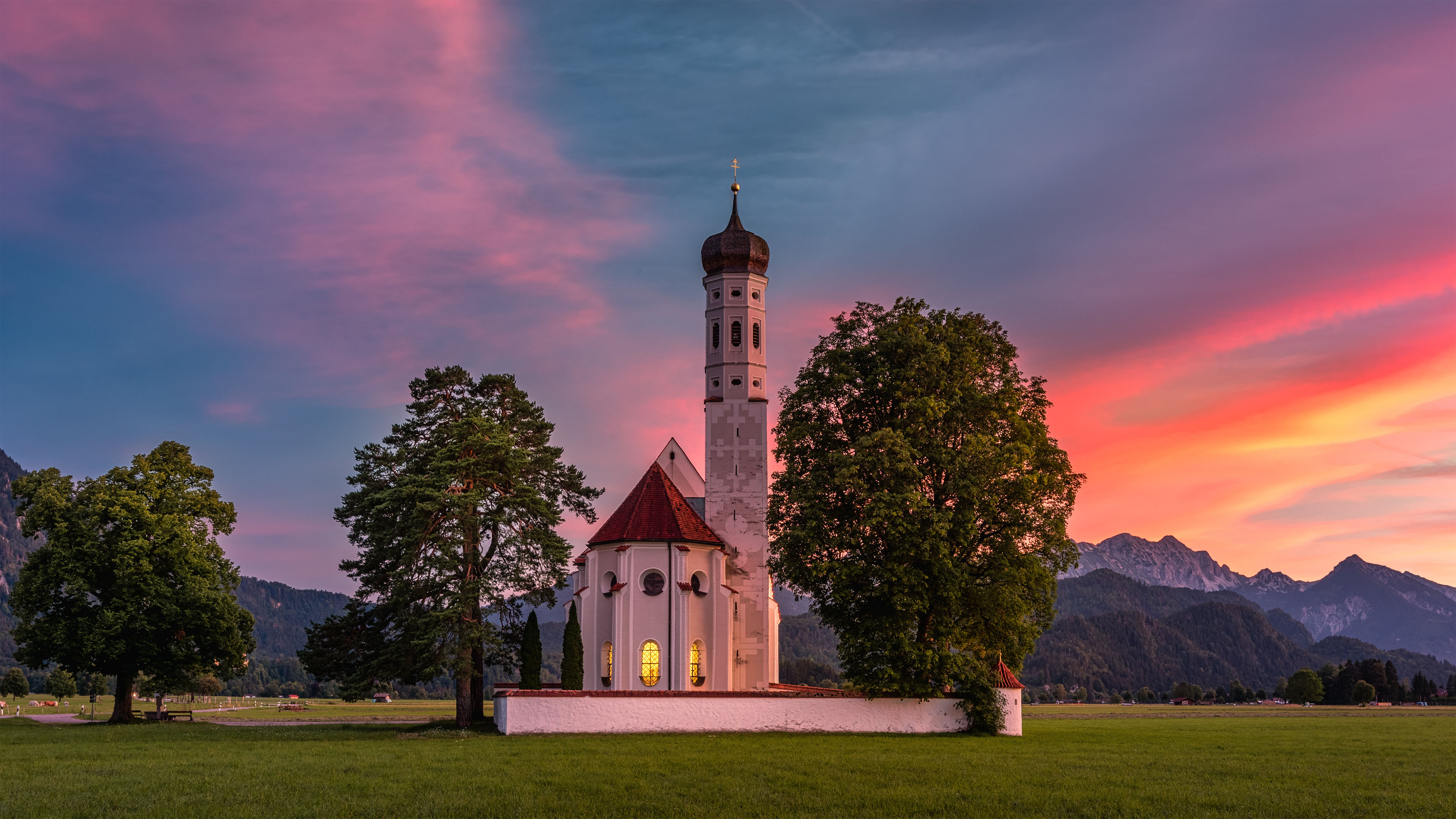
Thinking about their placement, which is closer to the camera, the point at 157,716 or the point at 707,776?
the point at 707,776

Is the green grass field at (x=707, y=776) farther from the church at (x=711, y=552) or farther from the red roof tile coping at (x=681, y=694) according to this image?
the church at (x=711, y=552)


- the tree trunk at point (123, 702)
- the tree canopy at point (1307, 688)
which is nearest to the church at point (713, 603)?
the tree trunk at point (123, 702)

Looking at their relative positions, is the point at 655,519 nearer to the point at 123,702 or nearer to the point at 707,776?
the point at 123,702

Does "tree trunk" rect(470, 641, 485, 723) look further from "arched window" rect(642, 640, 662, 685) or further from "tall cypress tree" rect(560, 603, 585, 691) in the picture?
"arched window" rect(642, 640, 662, 685)

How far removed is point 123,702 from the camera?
45.4 meters

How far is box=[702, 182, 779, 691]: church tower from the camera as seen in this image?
50.0 metres

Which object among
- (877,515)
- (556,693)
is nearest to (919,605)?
(877,515)

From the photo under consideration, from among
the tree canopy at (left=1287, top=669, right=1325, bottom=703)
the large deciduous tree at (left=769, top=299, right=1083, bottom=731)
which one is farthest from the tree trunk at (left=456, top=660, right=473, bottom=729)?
the tree canopy at (left=1287, top=669, right=1325, bottom=703)

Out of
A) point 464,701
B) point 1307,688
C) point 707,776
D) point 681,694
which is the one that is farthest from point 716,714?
Answer: point 1307,688

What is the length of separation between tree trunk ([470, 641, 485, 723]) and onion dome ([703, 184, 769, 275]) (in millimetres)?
22730

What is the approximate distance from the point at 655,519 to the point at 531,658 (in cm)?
919

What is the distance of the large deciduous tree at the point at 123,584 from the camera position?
41938 millimetres

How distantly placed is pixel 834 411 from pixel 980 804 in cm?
2256

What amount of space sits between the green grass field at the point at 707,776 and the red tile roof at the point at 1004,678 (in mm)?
2439
